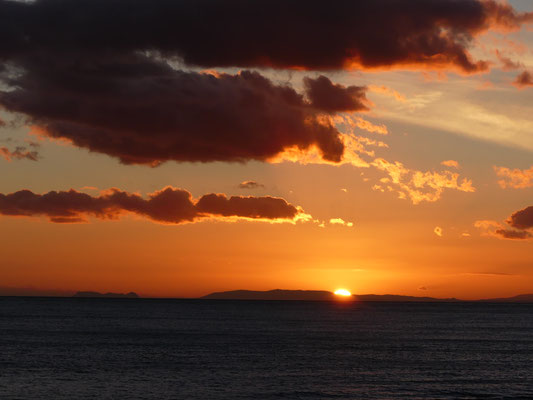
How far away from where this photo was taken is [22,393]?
64.9m

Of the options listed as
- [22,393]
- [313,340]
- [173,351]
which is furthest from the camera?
[313,340]

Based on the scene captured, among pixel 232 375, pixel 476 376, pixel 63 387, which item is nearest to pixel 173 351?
pixel 232 375

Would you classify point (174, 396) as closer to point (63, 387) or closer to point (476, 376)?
point (63, 387)

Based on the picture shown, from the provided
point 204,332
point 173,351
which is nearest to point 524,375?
point 173,351

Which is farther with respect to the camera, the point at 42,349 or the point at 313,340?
the point at 313,340

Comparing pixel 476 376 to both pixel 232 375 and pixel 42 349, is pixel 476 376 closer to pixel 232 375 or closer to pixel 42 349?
pixel 232 375

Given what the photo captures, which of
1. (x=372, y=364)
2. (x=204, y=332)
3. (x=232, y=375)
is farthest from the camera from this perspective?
(x=204, y=332)

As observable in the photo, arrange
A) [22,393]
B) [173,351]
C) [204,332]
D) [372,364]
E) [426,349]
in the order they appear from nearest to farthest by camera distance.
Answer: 1. [22,393]
2. [372,364]
3. [173,351]
4. [426,349]
5. [204,332]

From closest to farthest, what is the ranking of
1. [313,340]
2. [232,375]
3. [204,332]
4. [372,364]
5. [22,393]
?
1. [22,393]
2. [232,375]
3. [372,364]
4. [313,340]
5. [204,332]

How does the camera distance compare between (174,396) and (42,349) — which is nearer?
(174,396)

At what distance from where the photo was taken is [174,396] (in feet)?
214

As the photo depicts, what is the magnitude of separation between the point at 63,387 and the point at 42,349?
137ft

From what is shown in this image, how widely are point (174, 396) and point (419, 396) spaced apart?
78.3ft

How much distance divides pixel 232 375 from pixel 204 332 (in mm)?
79102
